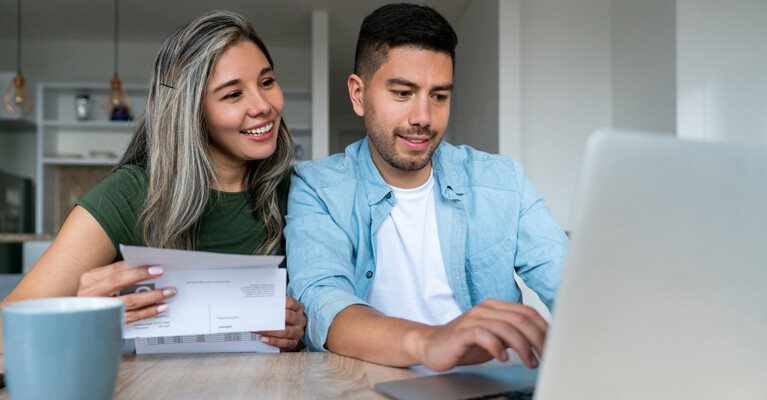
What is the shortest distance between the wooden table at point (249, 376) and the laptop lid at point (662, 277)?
286mm

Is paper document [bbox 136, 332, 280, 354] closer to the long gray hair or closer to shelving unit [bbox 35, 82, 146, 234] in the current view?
the long gray hair

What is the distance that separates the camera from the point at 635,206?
1.32 feet

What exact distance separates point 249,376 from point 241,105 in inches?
30.9

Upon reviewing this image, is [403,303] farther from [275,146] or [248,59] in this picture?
[248,59]

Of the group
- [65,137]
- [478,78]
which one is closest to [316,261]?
[478,78]

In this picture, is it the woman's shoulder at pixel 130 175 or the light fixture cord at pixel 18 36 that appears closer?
the woman's shoulder at pixel 130 175

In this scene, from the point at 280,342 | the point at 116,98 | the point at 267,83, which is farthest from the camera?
the point at 116,98

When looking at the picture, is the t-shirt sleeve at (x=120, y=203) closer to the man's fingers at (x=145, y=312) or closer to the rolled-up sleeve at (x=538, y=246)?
the man's fingers at (x=145, y=312)

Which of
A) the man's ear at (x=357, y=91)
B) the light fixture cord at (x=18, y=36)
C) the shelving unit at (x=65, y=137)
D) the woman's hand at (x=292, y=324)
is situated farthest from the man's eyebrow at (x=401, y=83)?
the light fixture cord at (x=18, y=36)

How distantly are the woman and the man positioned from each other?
0.41 feet

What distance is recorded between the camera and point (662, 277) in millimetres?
432

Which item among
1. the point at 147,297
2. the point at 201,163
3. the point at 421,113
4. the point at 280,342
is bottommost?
the point at 280,342

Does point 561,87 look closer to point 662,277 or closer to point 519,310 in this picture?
point 519,310

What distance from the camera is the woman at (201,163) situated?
1.26m
